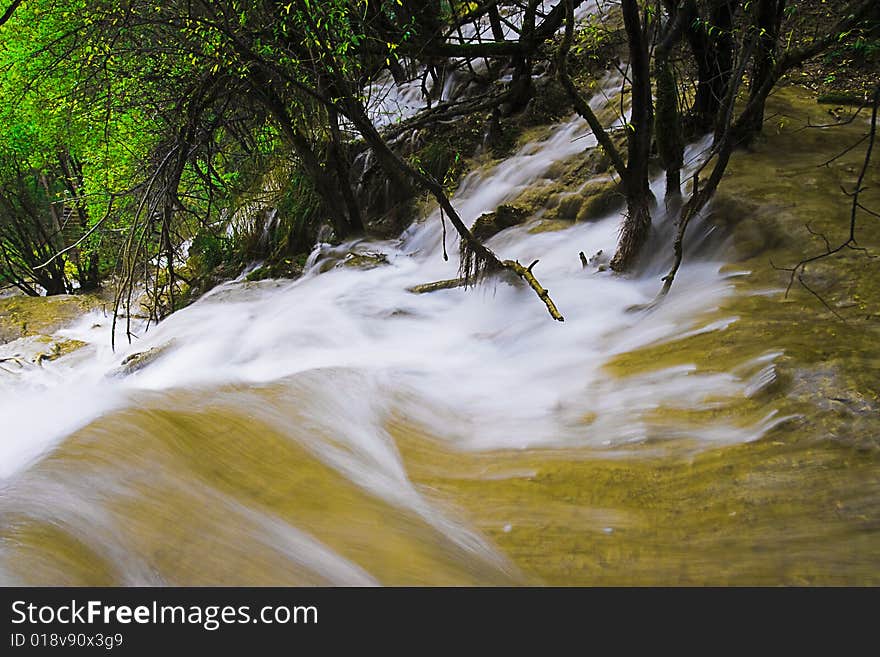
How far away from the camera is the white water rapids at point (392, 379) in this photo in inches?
87.3

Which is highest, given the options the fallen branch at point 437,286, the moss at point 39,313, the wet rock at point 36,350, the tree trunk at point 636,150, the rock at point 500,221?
the tree trunk at point 636,150

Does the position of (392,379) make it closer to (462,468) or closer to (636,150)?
(462,468)

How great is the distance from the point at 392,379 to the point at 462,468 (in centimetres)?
108

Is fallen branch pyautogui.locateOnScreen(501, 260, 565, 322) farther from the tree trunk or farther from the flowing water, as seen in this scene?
the tree trunk

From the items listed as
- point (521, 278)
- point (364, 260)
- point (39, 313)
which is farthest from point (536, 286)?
point (39, 313)

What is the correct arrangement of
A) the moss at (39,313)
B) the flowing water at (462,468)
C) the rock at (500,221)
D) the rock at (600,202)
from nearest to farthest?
the flowing water at (462,468) < the rock at (600,202) < the rock at (500,221) < the moss at (39,313)

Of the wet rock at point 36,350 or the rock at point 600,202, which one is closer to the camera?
the rock at point 600,202

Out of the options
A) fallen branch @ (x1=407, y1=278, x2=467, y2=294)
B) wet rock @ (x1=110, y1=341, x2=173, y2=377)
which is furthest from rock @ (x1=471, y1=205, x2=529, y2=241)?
wet rock @ (x1=110, y1=341, x2=173, y2=377)

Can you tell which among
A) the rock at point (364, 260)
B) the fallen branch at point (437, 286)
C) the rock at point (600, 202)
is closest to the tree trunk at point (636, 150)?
the rock at point (600, 202)

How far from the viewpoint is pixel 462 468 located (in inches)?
106

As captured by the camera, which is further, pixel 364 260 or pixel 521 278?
pixel 364 260

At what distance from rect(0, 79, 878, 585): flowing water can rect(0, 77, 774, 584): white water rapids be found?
15 mm

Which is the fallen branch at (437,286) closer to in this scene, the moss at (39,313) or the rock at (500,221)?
the rock at (500,221)

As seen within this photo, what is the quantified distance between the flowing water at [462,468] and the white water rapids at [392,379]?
1 centimetres
